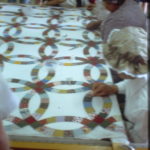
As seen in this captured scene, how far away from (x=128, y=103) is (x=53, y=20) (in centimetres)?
74

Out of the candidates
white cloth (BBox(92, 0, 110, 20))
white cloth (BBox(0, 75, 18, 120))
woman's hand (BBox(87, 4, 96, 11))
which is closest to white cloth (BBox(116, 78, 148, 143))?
white cloth (BBox(0, 75, 18, 120))

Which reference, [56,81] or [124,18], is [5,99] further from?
[124,18]

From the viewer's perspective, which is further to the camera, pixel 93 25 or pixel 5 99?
pixel 93 25

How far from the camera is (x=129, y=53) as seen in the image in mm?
619

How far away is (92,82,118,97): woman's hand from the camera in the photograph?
0.74 m

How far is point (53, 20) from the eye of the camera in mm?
1287

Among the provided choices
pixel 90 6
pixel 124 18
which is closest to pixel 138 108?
pixel 124 18

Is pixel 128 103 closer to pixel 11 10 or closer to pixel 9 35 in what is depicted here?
pixel 9 35

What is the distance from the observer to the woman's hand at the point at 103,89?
737 mm

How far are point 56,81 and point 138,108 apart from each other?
282mm

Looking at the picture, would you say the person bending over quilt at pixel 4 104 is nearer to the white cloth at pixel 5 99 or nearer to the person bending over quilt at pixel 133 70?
the white cloth at pixel 5 99

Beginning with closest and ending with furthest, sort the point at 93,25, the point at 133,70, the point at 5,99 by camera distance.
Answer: the point at 5,99, the point at 133,70, the point at 93,25

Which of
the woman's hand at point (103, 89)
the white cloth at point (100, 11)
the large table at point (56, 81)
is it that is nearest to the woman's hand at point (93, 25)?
the large table at point (56, 81)

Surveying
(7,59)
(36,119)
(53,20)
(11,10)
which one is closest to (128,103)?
(36,119)
